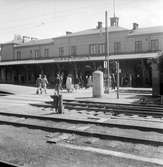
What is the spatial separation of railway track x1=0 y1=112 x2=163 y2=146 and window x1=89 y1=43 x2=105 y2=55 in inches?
1305

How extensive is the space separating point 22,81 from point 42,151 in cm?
3843

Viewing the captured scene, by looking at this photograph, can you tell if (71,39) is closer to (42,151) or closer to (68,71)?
(68,71)

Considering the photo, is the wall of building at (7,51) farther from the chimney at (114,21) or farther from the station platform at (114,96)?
the station platform at (114,96)

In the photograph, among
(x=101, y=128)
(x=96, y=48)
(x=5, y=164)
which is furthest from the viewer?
(x=96, y=48)

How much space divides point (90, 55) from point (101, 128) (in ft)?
107

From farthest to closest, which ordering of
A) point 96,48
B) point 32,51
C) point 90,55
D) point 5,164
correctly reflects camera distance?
point 32,51
point 96,48
point 90,55
point 5,164

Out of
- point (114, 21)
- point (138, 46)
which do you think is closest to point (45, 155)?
point (138, 46)

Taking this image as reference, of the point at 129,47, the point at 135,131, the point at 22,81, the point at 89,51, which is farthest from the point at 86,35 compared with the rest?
the point at 135,131

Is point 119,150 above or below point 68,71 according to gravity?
below

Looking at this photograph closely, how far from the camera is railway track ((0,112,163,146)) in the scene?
671 cm

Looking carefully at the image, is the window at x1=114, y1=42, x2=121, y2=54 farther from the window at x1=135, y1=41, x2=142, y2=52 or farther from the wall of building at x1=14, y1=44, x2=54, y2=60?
the wall of building at x1=14, y1=44, x2=54, y2=60

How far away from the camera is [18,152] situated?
594cm

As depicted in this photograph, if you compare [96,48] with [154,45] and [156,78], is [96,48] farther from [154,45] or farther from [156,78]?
[156,78]

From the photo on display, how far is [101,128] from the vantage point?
26.8 feet
